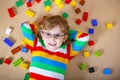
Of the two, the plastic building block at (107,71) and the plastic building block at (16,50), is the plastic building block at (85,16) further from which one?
the plastic building block at (16,50)

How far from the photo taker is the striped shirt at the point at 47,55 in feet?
4.16

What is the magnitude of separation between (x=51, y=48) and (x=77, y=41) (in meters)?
0.15

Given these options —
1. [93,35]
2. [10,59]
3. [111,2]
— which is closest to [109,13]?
[111,2]

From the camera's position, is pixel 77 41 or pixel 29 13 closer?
pixel 77 41

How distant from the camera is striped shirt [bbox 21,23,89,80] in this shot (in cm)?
127

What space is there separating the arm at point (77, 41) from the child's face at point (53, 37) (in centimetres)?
8

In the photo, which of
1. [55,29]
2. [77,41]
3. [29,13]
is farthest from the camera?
[29,13]

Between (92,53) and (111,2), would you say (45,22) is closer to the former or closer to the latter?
(92,53)

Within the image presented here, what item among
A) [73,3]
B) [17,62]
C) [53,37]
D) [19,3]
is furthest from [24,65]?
[73,3]

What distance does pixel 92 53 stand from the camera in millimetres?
1438

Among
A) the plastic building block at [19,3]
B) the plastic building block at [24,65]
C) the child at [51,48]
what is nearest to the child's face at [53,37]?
the child at [51,48]

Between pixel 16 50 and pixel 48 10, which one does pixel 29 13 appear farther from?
pixel 16 50

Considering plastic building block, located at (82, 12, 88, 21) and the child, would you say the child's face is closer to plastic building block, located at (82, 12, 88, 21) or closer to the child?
the child

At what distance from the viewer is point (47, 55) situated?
4.23 feet
